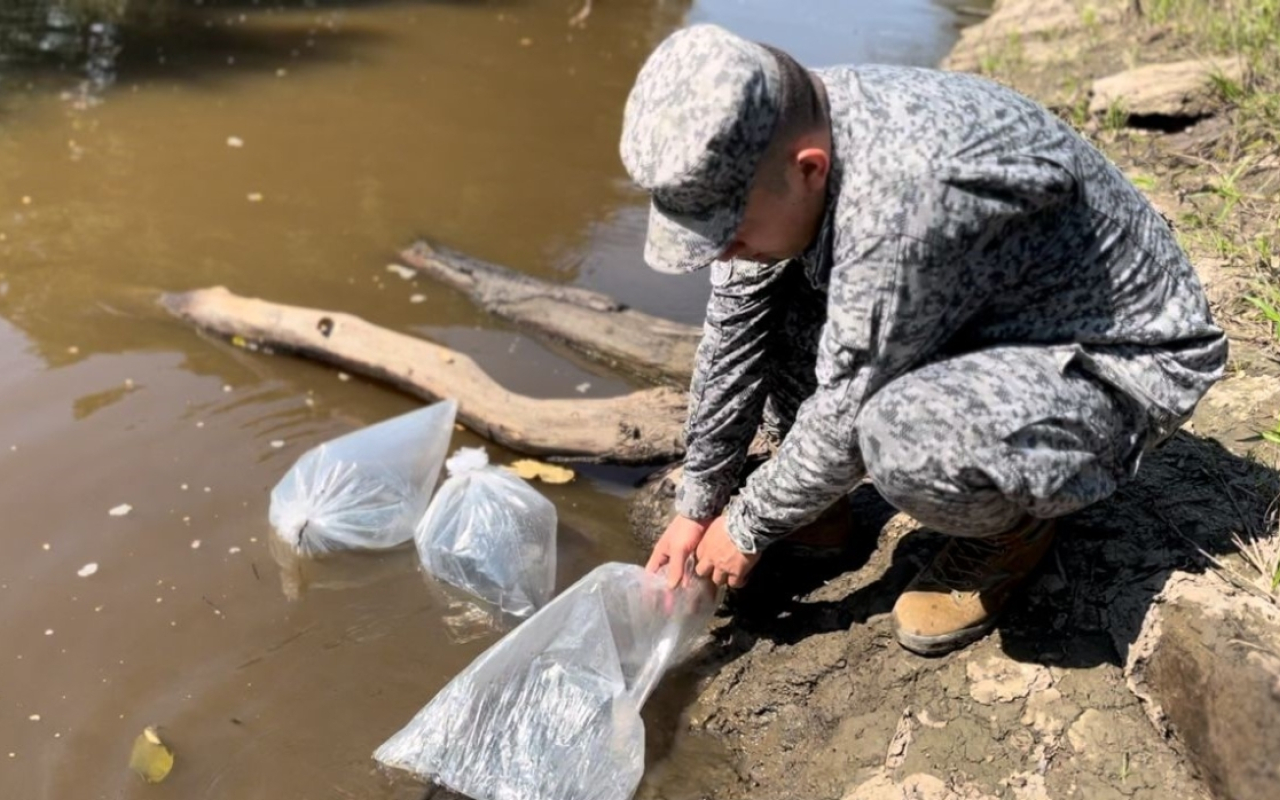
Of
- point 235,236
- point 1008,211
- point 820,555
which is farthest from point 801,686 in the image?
point 235,236

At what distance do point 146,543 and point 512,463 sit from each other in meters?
1.01

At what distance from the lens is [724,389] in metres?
2.42

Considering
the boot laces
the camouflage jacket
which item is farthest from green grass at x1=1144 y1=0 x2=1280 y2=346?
the boot laces

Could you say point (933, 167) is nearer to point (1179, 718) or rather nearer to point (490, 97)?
point (1179, 718)

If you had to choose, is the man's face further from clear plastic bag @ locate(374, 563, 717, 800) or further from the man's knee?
clear plastic bag @ locate(374, 563, 717, 800)

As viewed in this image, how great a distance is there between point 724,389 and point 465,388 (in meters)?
1.24

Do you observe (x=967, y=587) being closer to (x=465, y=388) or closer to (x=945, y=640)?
(x=945, y=640)

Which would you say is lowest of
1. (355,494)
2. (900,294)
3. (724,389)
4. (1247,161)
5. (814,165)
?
(355,494)

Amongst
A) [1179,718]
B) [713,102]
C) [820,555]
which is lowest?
[820,555]

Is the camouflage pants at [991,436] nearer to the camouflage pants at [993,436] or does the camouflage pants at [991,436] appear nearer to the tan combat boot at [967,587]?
the camouflage pants at [993,436]

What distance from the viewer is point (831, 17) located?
7.99 metres

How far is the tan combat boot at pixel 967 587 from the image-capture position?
2234mm

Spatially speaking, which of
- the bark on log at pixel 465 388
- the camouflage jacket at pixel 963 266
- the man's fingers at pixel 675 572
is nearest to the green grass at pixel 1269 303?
the camouflage jacket at pixel 963 266

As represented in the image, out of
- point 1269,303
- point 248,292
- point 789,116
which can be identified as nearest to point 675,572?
point 789,116
